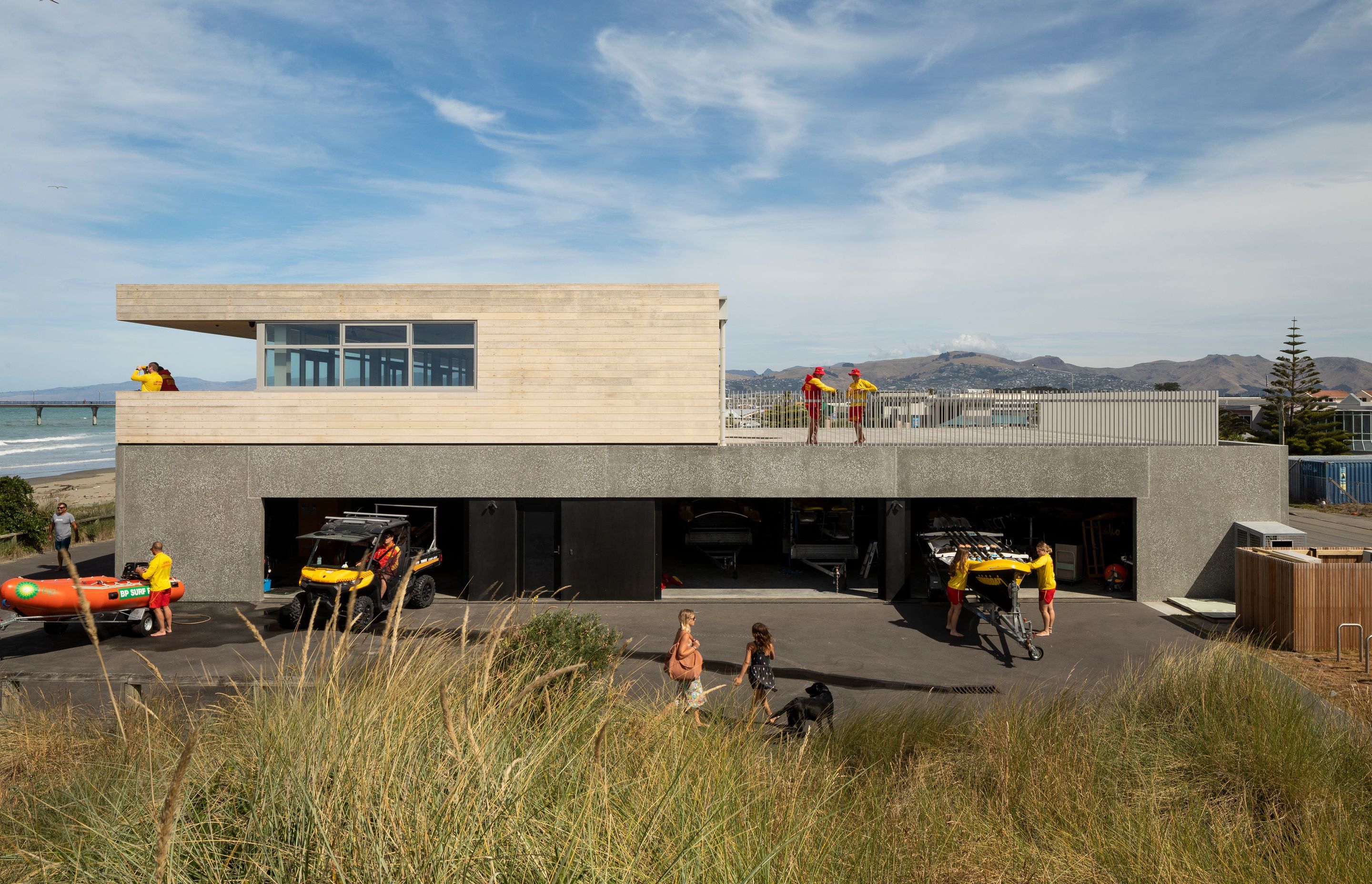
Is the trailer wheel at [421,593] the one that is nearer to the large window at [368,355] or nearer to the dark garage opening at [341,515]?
the dark garage opening at [341,515]

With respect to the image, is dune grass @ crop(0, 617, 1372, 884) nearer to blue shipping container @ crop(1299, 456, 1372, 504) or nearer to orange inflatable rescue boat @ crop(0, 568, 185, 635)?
orange inflatable rescue boat @ crop(0, 568, 185, 635)

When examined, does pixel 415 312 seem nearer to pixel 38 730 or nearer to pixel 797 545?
pixel 797 545

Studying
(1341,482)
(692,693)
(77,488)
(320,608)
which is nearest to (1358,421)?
(1341,482)

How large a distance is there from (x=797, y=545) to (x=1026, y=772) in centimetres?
1217

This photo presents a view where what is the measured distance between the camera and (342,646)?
162 inches

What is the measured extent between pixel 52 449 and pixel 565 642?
10512cm

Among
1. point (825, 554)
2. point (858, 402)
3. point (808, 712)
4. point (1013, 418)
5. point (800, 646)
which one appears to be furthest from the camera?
point (825, 554)

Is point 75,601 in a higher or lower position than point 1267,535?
lower

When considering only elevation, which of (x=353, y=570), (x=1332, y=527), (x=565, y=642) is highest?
(x=565, y=642)

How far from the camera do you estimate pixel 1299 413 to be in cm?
5256

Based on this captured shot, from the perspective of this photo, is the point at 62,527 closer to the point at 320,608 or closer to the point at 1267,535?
the point at 320,608

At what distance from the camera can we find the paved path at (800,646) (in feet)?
35.8

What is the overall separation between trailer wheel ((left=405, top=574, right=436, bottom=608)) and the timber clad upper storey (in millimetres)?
2467

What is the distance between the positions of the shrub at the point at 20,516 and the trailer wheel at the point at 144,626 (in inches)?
379
